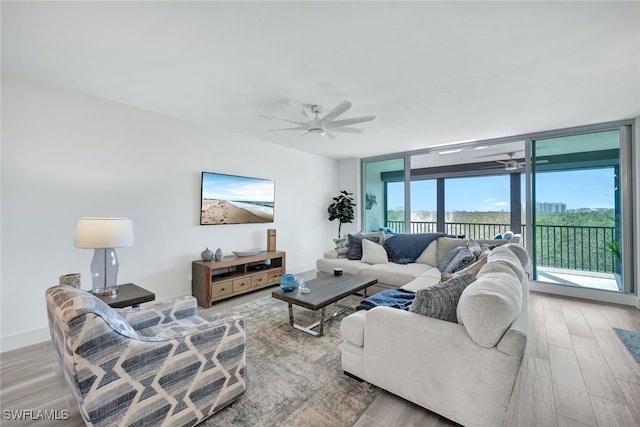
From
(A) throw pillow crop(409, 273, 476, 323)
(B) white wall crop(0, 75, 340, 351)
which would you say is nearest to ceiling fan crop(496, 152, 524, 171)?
(B) white wall crop(0, 75, 340, 351)

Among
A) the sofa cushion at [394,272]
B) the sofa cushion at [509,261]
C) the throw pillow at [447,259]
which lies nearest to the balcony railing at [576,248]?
the throw pillow at [447,259]

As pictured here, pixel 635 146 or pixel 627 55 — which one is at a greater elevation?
pixel 627 55

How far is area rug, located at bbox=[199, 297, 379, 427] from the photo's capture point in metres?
1.63

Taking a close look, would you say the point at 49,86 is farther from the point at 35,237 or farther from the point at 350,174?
the point at 350,174

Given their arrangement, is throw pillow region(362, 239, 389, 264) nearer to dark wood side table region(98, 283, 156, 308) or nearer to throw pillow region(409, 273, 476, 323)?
throw pillow region(409, 273, 476, 323)

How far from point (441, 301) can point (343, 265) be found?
253cm

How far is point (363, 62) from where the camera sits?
2.25 meters

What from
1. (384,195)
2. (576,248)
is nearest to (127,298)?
(384,195)

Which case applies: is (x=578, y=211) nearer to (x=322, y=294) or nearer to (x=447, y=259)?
(x=447, y=259)

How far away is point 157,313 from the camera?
2.01m

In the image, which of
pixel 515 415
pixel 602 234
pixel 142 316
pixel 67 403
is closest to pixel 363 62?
pixel 142 316

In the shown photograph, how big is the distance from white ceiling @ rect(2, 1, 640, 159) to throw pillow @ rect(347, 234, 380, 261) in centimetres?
202

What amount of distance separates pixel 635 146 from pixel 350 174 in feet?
14.6

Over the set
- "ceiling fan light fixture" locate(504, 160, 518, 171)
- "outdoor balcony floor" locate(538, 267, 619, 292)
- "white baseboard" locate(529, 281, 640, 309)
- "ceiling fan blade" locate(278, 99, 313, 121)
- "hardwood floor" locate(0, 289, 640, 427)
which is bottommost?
"hardwood floor" locate(0, 289, 640, 427)
